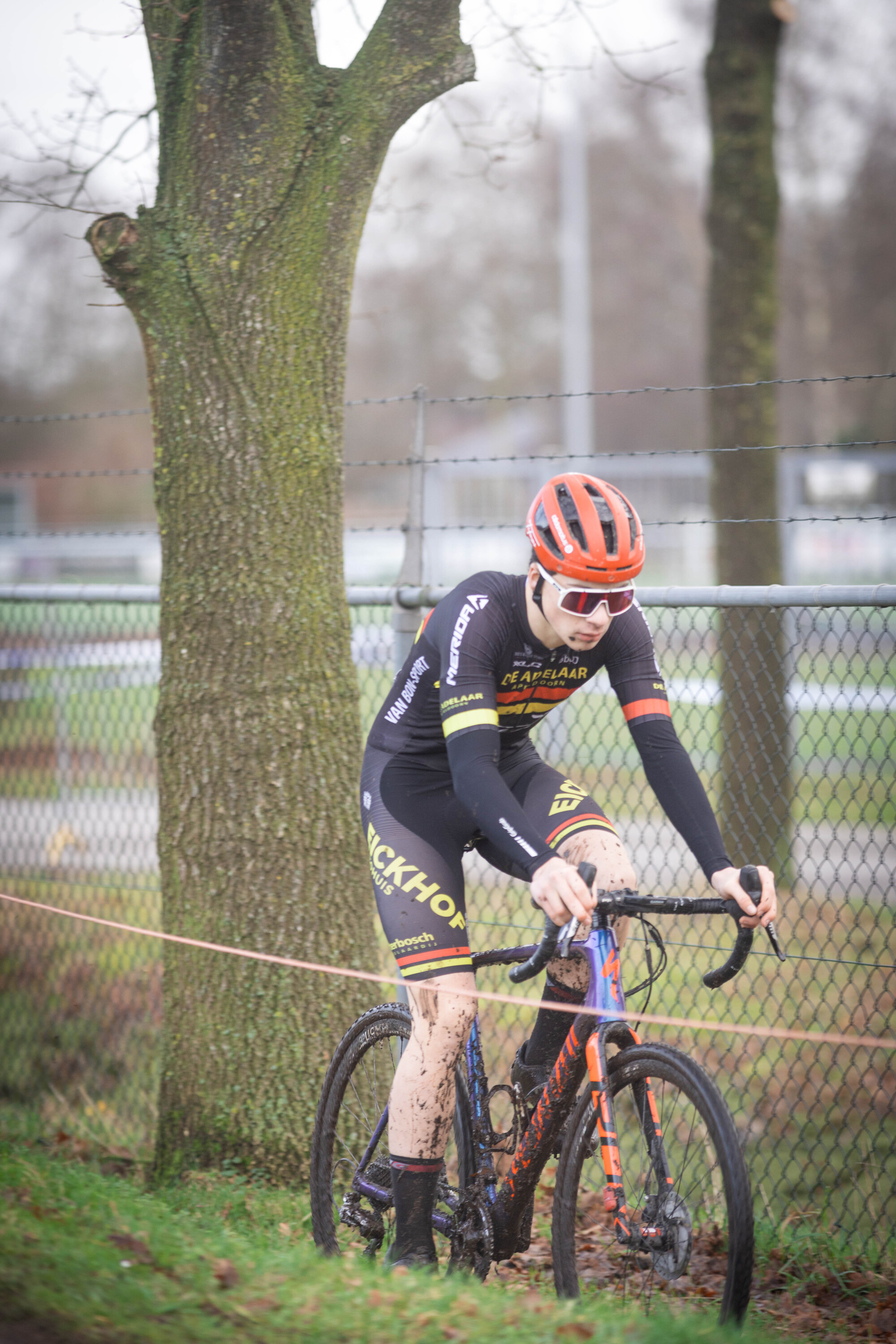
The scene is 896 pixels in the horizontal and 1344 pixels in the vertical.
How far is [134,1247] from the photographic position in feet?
10.4

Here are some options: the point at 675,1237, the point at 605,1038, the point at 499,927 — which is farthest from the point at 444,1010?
the point at 499,927

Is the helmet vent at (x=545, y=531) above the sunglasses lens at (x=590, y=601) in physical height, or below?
above

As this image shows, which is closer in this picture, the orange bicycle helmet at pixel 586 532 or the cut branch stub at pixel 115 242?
the orange bicycle helmet at pixel 586 532

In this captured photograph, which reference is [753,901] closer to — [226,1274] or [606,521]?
[606,521]

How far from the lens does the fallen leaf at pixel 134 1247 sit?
310 cm

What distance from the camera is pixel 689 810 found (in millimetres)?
3236

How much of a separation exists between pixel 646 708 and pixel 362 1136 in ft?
6.17

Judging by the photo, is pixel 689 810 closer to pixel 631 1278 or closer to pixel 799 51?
pixel 631 1278

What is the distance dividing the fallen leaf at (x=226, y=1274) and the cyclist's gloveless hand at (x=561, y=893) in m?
1.21

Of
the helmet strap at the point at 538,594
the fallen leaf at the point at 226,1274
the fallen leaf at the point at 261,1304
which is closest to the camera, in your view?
the fallen leaf at the point at 261,1304

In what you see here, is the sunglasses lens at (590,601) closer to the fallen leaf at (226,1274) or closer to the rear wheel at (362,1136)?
the rear wheel at (362,1136)

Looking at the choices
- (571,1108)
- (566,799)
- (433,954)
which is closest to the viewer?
(571,1108)

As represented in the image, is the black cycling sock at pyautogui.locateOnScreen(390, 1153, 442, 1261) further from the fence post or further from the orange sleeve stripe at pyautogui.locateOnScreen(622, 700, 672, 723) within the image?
the orange sleeve stripe at pyautogui.locateOnScreen(622, 700, 672, 723)

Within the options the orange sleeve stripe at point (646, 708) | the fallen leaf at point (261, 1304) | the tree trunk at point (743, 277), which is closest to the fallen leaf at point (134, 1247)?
the fallen leaf at point (261, 1304)
